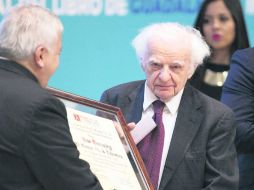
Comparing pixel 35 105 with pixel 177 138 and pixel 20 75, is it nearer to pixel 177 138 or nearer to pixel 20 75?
pixel 20 75

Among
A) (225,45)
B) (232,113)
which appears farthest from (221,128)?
(225,45)

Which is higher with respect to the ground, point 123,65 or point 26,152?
point 26,152

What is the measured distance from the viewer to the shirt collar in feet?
6.72

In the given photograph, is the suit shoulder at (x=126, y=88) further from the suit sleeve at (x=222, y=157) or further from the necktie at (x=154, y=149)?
the suit sleeve at (x=222, y=157)

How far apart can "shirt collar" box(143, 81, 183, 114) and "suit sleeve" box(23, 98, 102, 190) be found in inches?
24.3

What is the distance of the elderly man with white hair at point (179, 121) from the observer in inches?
77.4

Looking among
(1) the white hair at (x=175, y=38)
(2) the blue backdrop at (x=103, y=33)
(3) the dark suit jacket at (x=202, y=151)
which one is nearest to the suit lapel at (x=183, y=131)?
(3) the dark suit jacket at (x=202, y=151)

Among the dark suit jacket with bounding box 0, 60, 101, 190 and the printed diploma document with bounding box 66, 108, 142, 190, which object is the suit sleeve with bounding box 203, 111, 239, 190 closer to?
the printed diploma document with bounding box 66, 108, 142, 190

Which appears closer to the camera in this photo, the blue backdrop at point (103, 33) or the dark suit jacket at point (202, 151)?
the dark suit jacket at point (202, 151)

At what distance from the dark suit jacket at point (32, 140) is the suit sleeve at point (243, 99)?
0.76 meters

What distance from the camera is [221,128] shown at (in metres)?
1.99

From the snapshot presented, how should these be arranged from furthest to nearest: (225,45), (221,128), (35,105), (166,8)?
(166,8) < (225,45) < (221,128) < (35,105)

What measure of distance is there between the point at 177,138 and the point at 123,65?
4.81ft


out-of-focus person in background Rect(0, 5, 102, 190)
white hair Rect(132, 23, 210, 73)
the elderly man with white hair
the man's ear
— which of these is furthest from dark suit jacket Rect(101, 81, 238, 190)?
the man's ear
